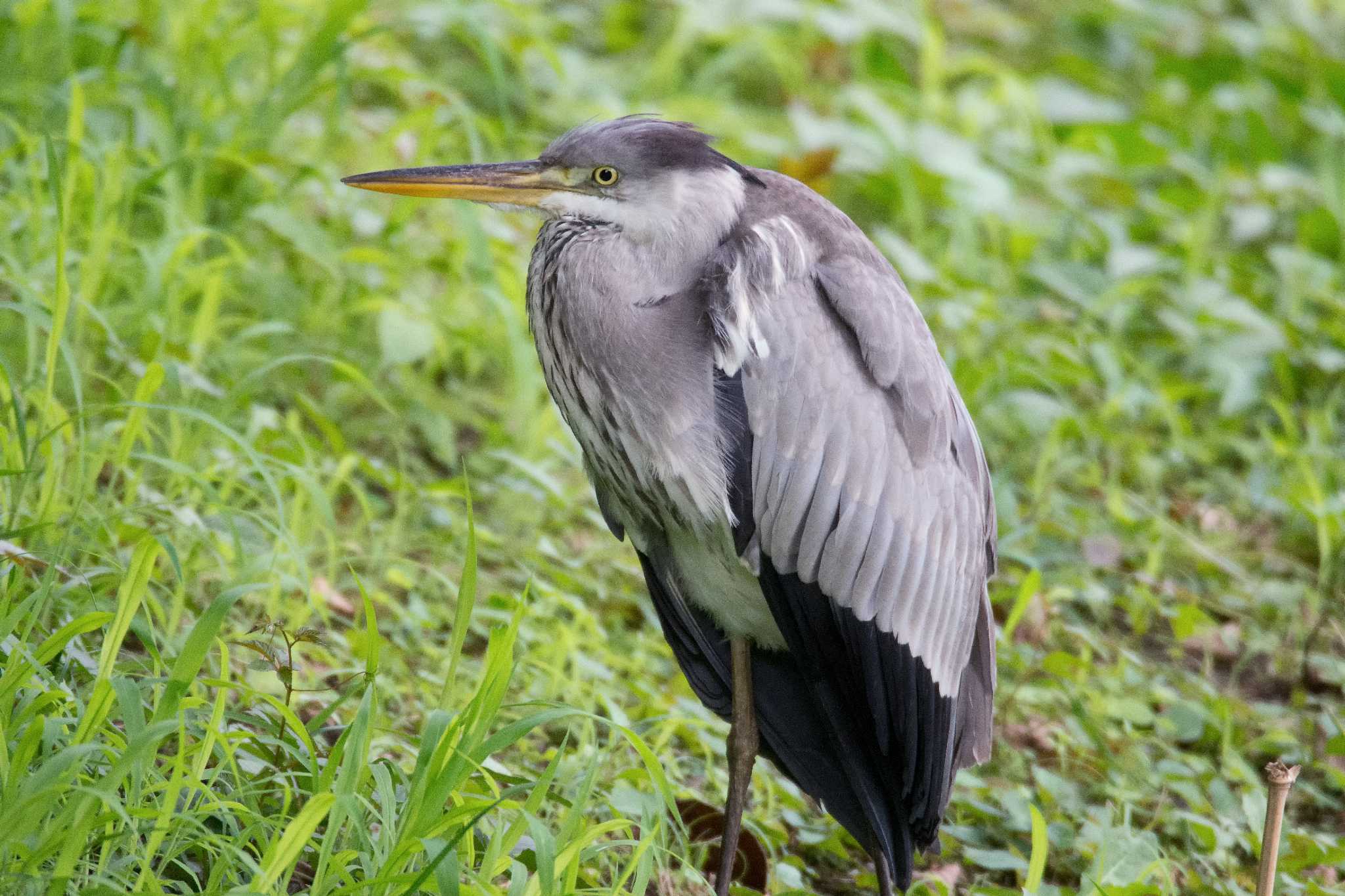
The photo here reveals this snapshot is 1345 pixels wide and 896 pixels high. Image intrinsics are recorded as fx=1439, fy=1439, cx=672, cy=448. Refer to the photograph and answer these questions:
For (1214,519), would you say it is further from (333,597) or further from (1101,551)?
(333,597)

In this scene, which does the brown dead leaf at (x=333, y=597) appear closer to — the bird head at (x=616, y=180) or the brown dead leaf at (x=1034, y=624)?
the bird head at (x=616, y=180)

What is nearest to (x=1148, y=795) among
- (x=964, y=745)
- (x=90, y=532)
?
(x=964, y=745)

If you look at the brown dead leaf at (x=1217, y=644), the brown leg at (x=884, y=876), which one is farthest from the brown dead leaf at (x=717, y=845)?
the brown dead leaf at (x=1217, y=644)

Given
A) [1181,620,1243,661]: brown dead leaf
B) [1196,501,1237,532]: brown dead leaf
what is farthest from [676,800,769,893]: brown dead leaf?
[1196,501,1237,532]: brown dead leaf

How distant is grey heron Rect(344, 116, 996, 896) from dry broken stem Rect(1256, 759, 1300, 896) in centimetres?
60

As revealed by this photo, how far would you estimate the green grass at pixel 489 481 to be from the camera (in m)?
2.26

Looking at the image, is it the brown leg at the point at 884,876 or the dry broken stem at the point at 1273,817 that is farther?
the brown leg at the point at 884,876

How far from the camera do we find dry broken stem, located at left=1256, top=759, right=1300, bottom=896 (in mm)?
2309

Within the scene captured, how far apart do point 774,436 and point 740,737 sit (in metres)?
0.69

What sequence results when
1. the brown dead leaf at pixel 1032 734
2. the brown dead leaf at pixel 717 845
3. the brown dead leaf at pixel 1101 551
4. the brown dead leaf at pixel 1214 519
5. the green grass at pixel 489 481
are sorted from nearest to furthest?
the green grass at pixel 489 481 → the brown dead leaf at pixel 717 845 → the brown dead leaf at pixel 1032 734 → the brown dead leaf at pixel 1101 551 → the brown dead leaf at pixel 1214 519

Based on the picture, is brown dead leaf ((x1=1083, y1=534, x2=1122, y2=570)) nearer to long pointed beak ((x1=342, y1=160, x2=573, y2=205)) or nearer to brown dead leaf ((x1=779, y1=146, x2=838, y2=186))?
brown dead leaf ((x1=779, y1=146, x2=838, y2=186))

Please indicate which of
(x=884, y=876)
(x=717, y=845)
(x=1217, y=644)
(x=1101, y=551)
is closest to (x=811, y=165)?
(x=1101, y=551)

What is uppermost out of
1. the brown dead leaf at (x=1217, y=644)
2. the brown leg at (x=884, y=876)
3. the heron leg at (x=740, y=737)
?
the heron leg at (x=740, y=737)

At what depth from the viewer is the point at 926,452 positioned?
2.84 m
